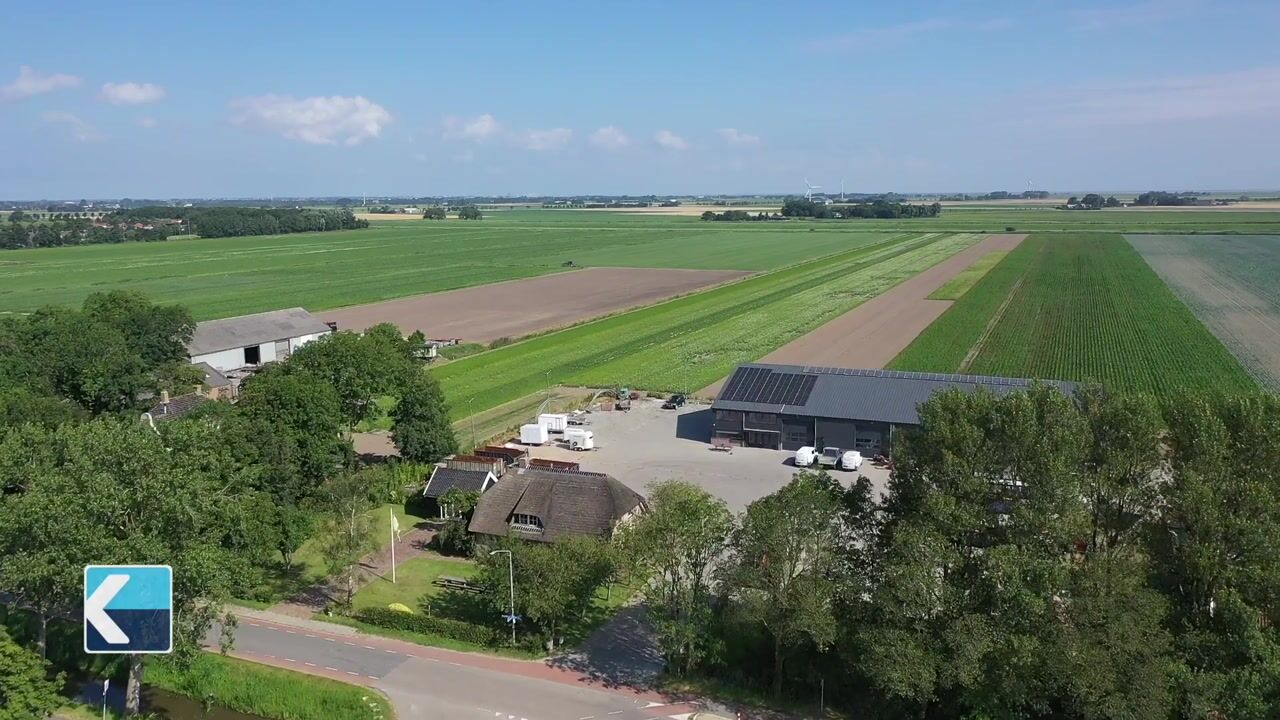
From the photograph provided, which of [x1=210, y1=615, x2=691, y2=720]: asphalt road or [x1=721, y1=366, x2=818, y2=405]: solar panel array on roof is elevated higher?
[x1=721, y1=366, x2=818, y2=405]: solar panel array on roof

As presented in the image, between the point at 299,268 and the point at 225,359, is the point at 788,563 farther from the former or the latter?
the point at 299,268

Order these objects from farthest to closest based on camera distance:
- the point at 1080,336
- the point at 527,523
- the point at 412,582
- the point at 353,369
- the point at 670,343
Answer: the point at 670,343
the point at 1080,336
the point at 353,369
the point at 527,523
the point at 412,582

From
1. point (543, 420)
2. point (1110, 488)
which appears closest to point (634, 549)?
point (1110, 488)

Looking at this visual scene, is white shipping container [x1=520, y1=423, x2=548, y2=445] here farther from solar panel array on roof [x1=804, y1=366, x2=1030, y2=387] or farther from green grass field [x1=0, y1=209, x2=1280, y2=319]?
green grass field [x1=0, y1=209, x2=1280, y2=319]

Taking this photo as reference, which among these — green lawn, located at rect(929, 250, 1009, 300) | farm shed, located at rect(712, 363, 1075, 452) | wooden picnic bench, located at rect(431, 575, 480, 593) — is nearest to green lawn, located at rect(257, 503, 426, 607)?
wooden picnic bench, located at rect(431, 575, 480, 593)

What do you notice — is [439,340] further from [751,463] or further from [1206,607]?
[1206,607]

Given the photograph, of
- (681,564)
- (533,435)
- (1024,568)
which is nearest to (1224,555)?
(1024,568)
